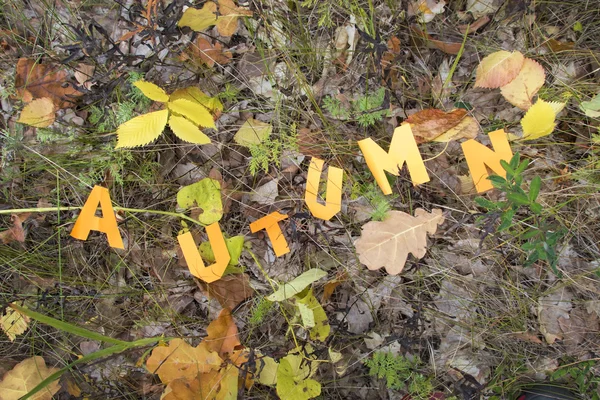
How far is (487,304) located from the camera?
1698 mm

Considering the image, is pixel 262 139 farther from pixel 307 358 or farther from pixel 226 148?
pixel 307 358

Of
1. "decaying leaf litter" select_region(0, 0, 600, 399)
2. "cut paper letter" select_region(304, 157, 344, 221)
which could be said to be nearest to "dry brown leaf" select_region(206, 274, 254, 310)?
"decaying leaf litter" select_region(0, 0, 600, 399)

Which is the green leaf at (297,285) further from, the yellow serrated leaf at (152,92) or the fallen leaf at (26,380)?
the fallen leaf at (26,380)

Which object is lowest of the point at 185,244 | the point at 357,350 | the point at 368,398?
the point at 368,398

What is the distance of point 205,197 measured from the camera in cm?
180

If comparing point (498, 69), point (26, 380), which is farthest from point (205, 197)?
point (498, 69)

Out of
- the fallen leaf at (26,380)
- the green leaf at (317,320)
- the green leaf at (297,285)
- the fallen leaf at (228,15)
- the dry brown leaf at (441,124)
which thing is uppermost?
the fallen leaf at (228,15)

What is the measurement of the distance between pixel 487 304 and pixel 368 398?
0.55 m

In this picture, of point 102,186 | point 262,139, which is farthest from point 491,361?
point 102,186

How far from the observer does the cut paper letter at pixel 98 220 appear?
1819 mm

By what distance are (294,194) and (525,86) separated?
899mm

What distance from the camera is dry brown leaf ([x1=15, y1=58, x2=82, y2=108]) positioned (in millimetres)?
1931

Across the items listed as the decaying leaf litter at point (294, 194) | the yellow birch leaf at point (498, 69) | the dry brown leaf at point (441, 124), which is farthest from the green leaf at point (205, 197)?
the yellow birch leaf at point (498, 69)

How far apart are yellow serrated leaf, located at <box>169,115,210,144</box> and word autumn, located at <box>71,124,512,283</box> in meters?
0.32
